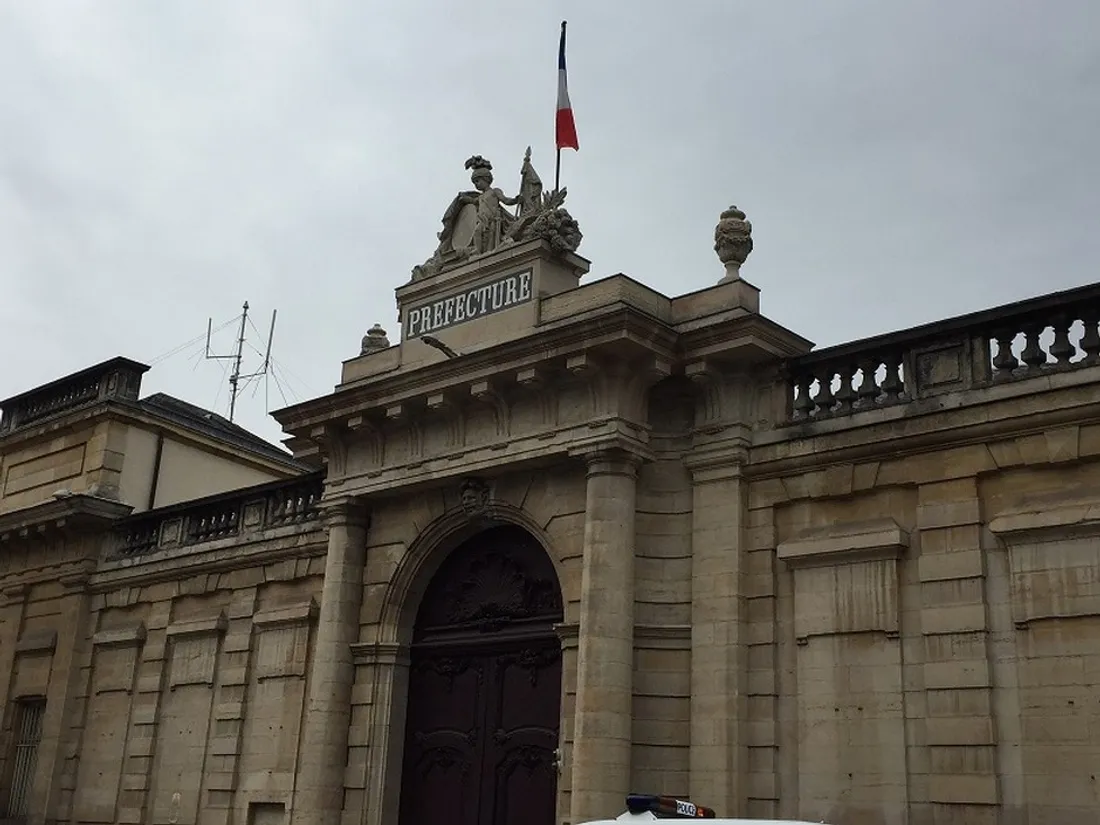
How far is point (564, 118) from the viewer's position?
1456 centimetres

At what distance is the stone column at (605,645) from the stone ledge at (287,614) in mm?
5251

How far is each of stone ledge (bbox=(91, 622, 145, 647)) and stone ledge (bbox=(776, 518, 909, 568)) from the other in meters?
11.2

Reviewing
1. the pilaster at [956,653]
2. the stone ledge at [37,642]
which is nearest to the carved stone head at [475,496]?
the pilaster at [956,653]

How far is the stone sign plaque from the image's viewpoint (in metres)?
13.6

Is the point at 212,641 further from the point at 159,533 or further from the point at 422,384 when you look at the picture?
the point at 422,384

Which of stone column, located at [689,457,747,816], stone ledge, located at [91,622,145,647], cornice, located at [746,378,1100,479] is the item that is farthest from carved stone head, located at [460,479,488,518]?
stone ledge, located at [91,622,145,647]

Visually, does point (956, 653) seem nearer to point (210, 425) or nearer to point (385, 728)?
point (385, 728)

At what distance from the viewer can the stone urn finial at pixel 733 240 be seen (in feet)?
41.1

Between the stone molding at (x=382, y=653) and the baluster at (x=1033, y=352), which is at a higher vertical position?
the baluster at (x=1033, y=352)

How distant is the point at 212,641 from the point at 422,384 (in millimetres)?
6205

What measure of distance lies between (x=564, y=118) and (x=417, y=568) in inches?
213

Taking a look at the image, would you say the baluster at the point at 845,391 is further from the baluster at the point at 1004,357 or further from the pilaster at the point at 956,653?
the baluster at the point at 1004,357

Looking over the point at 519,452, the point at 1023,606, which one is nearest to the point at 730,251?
the point at 519,452

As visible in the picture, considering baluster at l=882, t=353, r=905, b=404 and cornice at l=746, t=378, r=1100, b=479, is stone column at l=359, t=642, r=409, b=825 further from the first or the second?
baluster at l=882, t=353, r=905, b=404
